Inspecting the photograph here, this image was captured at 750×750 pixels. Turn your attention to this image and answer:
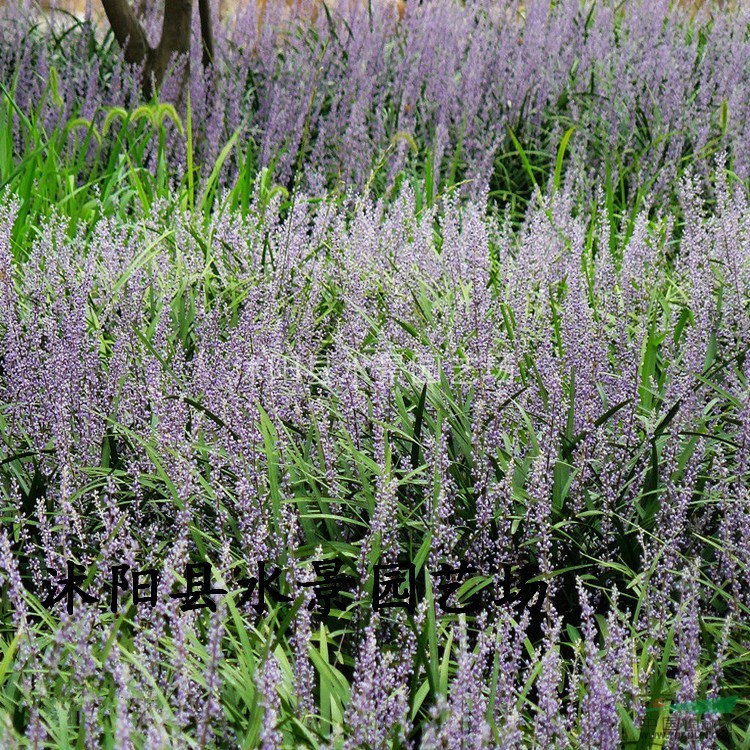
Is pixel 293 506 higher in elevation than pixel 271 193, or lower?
lower

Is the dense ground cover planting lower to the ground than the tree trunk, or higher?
lower

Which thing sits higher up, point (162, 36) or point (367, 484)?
point (162, 36)

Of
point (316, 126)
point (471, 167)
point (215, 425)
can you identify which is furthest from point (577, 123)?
point (215, 425)

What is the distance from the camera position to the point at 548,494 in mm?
2928

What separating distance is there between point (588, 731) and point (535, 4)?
7360 mm

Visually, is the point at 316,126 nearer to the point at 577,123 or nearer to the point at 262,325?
the point at 577,123

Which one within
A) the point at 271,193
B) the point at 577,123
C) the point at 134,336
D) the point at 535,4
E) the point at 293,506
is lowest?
the point at 293,506

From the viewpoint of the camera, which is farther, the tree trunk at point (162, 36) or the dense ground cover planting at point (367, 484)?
the tree trunk at point (162, 36)

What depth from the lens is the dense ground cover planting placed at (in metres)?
2.27

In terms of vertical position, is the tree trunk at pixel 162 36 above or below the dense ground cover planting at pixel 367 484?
above

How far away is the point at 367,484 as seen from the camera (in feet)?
9.75

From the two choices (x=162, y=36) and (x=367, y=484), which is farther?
(x=162, y=36)

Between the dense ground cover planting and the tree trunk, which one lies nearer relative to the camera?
the dense ground cover planting

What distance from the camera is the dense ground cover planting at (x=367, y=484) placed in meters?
2.27
